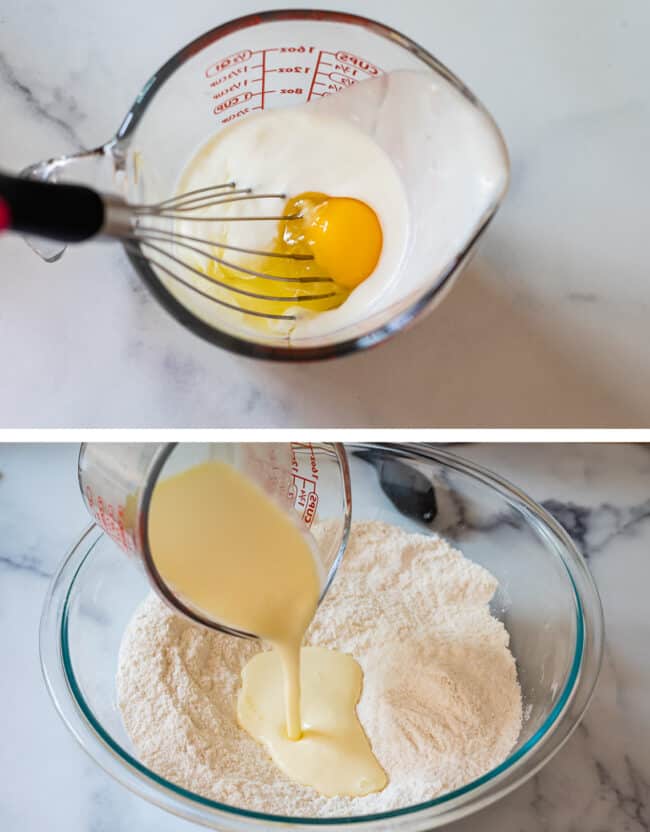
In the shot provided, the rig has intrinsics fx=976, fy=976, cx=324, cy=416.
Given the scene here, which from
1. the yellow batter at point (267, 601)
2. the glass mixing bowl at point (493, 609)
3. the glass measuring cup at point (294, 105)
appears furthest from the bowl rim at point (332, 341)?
the glass mixing bowl at point (493, 609)

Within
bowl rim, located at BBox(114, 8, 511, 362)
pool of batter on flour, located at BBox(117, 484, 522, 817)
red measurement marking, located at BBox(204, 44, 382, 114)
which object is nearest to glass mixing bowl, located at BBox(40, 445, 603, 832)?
pool of batter on flour, located at BBox(117, 484, 522, 817)

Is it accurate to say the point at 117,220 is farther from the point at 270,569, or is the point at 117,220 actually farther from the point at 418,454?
the point at 418,454

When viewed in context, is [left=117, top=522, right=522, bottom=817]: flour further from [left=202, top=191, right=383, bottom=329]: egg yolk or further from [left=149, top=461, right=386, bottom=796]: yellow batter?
[left=202, top=191, right=383, bottom=329]: egg yolk

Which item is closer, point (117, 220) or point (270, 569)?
point (117, 220)

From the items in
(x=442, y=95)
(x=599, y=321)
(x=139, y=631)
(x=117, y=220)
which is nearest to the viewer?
(x=117, y=220)

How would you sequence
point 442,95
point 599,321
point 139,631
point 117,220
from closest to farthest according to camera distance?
point 117,220 < point 442,95 < point 139,631 < point 599,321

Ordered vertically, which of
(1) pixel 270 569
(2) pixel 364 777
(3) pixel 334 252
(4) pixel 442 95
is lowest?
(2) pixel 364 777

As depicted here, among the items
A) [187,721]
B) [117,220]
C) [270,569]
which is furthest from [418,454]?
[117,220]
